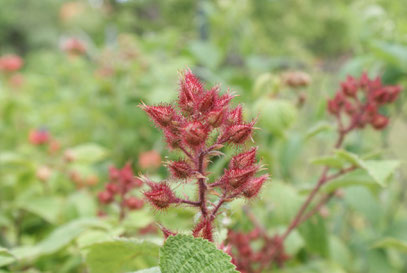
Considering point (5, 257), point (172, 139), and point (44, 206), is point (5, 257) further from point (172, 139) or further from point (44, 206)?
point (44, 206)

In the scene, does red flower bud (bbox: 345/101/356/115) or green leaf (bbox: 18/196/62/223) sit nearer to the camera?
red flower bud (bbox: 345/101/356/115)

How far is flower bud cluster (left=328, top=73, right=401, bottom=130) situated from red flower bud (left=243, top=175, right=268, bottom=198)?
1.72ft

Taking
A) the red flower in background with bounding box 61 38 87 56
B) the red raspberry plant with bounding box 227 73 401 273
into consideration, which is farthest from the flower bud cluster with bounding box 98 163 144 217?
the red flower in background with bounding box 61 38 87 56

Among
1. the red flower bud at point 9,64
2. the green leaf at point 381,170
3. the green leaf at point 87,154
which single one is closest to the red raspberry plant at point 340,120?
the green leaf at point 381,170

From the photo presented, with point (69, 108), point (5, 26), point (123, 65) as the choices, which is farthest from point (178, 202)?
point (5, 26)

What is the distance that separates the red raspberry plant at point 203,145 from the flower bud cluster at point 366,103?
537 millimetres

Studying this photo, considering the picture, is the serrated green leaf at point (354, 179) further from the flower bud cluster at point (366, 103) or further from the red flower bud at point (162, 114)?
the red flower bud at point (162, 114)

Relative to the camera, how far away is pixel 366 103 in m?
1.09

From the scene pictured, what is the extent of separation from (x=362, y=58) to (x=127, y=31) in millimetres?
4258

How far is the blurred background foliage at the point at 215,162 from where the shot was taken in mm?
1259

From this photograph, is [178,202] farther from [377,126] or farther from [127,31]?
[127,31]

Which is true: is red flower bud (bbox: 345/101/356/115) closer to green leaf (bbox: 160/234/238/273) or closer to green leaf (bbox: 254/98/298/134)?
green leaf (bbox: 254/98/298/134)

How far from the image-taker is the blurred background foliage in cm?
126

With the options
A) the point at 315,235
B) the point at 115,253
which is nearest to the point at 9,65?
the point at 315,235
